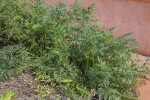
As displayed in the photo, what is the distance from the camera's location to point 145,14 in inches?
188

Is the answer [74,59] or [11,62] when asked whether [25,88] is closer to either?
[11,62]

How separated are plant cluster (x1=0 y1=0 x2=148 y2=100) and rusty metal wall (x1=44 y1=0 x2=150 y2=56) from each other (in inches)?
49.1

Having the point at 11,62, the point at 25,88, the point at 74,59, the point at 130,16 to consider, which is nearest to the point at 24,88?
the point at 25,88

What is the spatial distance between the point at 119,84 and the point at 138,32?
6.55ft

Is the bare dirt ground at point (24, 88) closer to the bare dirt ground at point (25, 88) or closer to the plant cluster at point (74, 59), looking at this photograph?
the bare dirt ground at point (25, 88)

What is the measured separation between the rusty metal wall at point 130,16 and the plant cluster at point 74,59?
125cm

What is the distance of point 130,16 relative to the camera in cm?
494

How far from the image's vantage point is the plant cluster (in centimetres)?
328

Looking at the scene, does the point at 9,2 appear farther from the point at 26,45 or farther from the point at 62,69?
the point at 62,69

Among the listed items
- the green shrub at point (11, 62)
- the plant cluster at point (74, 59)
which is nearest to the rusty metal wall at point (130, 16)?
the plant cluster at point (74, 59)

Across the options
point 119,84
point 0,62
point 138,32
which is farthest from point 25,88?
point 138,32

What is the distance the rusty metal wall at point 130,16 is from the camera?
481 centimetres

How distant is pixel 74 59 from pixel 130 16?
77.8 inches

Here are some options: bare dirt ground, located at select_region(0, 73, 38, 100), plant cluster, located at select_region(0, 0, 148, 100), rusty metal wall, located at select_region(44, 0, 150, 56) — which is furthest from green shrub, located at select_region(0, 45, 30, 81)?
rusty metal wall, located at select_region(44, 0, 150, 56)
